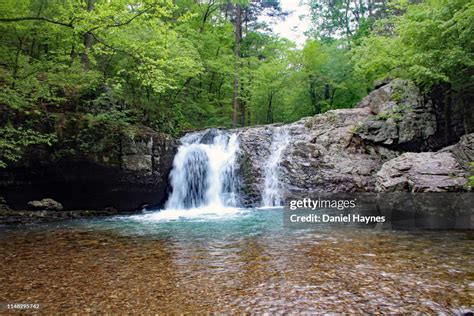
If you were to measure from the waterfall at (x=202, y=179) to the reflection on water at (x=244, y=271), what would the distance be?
5.32 meters

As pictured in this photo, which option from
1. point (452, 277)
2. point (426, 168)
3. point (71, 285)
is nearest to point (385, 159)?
point (426, 168)

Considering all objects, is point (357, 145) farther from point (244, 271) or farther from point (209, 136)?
point (244, 271)

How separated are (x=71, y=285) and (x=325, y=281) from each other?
10.4ft

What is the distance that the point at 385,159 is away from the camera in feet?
38.2

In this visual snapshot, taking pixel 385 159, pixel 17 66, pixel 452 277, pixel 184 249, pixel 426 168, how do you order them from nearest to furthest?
pixel 452 277
pixel 184 249
pixel 426 168
pixel 17 66
pixel 385 159

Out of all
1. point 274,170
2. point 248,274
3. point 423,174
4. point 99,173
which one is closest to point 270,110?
point 274,170

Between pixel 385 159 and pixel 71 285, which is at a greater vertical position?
pixel 385 159

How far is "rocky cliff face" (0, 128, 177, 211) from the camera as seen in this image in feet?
32.1

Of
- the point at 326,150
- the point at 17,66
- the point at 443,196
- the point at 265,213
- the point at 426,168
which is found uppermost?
the point at 17,66

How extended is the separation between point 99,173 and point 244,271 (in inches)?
316

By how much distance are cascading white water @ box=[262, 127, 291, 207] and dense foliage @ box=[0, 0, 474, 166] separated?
407cm

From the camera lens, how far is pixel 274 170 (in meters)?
12.5

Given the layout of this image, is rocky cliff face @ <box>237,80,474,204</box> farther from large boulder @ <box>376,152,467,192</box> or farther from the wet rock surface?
the wet rock surface

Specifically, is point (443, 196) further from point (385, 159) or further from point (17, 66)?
point (17, 66)
